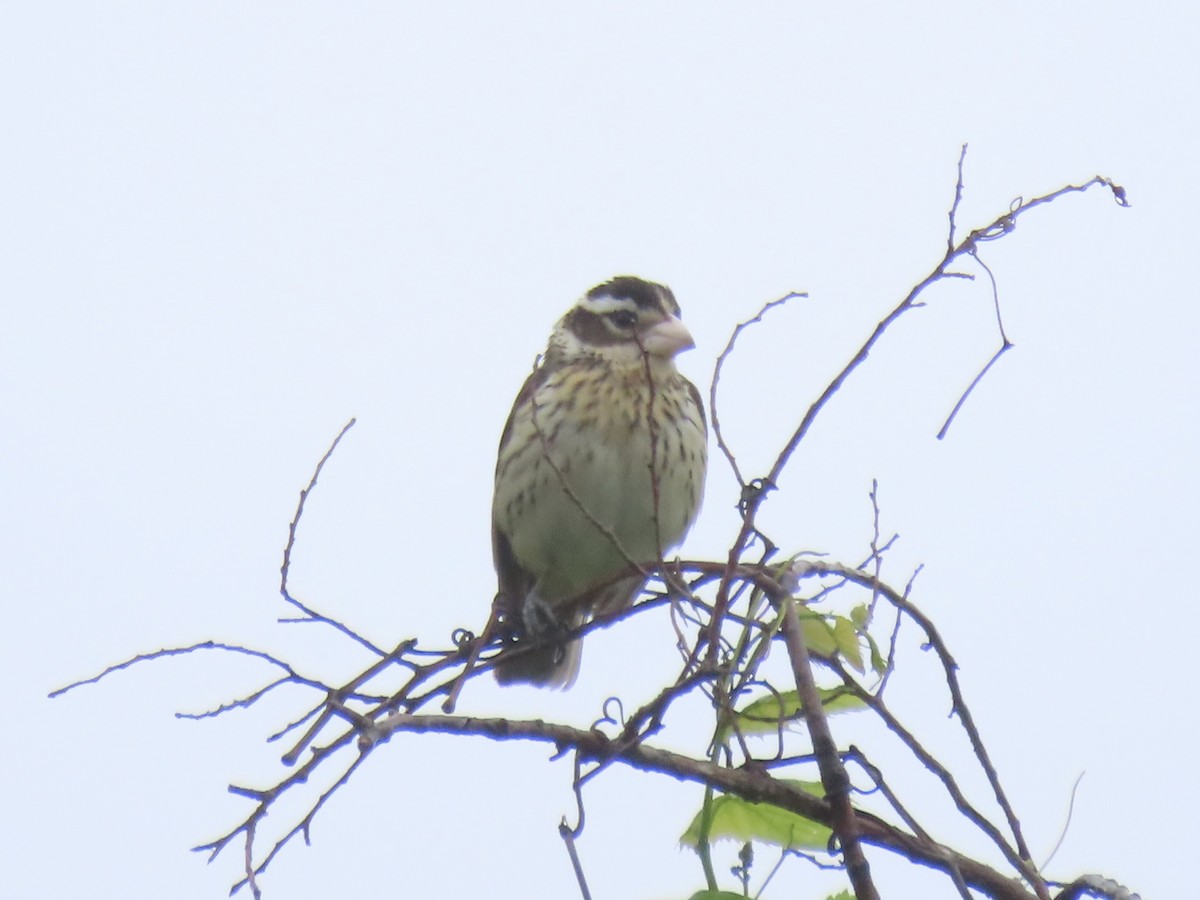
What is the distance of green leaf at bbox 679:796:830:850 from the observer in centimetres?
242

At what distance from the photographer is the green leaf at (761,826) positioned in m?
2.42

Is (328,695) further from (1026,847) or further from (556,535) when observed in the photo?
(556,535)

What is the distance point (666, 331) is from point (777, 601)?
9.83 feet

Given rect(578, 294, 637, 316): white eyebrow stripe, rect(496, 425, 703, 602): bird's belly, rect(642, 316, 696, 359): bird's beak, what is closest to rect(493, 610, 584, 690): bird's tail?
rect(496, 425, 703, 602): bird's belly

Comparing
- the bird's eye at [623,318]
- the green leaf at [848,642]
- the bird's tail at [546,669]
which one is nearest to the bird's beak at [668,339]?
the bird's eye at [623,318]

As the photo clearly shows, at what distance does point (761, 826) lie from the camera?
8.03 feet

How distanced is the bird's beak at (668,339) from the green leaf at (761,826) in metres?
3.10

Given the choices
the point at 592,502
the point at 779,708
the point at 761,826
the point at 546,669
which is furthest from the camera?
the point at 546,669

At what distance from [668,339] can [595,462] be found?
0.51m

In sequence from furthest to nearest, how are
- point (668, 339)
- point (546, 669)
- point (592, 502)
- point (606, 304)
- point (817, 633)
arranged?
point (606, 304)
point (546, 669)
point (668, 339)
point (592, 502)
point (817, 633)

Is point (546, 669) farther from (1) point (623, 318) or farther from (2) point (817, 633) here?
(2) point (817, 633)

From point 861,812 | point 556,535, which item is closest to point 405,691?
point 861,812

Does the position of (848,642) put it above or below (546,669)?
below

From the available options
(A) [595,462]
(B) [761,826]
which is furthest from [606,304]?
(B) [761,826]
